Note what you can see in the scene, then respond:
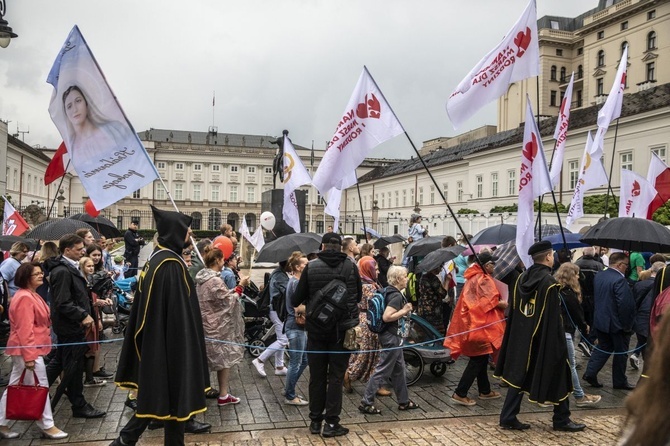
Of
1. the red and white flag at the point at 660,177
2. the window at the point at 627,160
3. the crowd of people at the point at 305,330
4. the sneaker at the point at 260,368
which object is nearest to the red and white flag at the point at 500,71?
the crowd of people at the point at 305,330

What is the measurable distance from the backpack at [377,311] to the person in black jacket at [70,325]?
281cm

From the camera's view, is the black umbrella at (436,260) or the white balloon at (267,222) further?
the white balloon at (267,222)

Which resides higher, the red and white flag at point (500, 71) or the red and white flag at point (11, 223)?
the red and white flag at point (500, 71)

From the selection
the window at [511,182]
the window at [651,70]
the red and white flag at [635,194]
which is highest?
the window at [651,70]

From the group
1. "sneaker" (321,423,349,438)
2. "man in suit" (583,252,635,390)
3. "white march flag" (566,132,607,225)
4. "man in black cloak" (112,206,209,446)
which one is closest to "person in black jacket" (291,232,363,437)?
"sneaker" (321,423,349,438)

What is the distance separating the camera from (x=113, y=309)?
10797 mm

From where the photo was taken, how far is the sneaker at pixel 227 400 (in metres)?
6.75

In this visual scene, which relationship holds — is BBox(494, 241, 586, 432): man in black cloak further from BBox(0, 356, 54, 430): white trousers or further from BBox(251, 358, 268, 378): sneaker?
BBox(0, 356, 54, 430): white trousers

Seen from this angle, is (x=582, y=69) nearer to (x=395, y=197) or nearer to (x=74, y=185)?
(x=395, y=197)

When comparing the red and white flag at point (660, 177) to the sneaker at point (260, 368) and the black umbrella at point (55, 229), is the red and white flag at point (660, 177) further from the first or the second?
the black umbrella at point (55, 229)

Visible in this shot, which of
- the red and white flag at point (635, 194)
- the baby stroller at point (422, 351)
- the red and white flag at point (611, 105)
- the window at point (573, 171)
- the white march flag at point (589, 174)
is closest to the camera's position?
the baby stroller at point (422, 351)

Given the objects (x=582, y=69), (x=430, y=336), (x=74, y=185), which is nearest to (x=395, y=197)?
(x=582, y=69)

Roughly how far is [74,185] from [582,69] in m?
64.6

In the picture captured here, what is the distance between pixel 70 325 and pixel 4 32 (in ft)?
16.6
